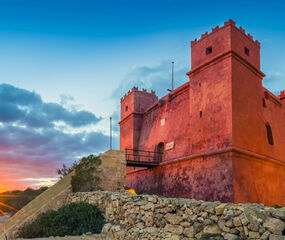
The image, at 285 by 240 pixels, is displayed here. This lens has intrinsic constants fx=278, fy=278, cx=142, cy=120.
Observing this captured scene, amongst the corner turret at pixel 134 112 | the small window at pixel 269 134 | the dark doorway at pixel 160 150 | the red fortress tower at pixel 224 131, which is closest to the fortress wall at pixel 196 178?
the red fortress tower at pixel 224 131

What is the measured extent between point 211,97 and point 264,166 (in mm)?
5060

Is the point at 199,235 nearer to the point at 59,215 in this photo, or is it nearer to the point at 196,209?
the point at 196,209

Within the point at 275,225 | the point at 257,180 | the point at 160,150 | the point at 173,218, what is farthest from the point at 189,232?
the point at 160,150

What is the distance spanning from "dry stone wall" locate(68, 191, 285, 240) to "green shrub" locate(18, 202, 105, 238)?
46 centimetres

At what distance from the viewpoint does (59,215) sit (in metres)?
10.9

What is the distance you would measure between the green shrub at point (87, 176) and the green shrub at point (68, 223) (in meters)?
4.04

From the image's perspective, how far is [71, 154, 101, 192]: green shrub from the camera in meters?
15.8

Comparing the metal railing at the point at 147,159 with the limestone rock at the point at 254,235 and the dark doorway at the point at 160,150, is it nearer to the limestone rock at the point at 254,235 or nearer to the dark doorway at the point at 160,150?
the dark doorway at the point at 160,150

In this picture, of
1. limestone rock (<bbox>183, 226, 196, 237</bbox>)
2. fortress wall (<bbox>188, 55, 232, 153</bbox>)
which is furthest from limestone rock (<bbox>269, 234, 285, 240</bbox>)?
fortress wall (<bbox>188, 55, 232, 153</bbox>)

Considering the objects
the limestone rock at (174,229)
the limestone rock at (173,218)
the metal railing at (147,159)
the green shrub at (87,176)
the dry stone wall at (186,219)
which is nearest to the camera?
the dry stone wall at (186,219)

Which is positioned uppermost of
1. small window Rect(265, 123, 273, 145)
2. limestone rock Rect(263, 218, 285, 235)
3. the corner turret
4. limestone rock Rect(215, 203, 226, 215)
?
the corner turret

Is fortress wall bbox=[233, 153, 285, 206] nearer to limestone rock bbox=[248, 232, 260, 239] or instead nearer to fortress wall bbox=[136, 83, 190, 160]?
fortress wall bbox=[136, 83, 190, 160]

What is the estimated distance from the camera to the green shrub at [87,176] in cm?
1579

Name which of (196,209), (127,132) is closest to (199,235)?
(196,209)
